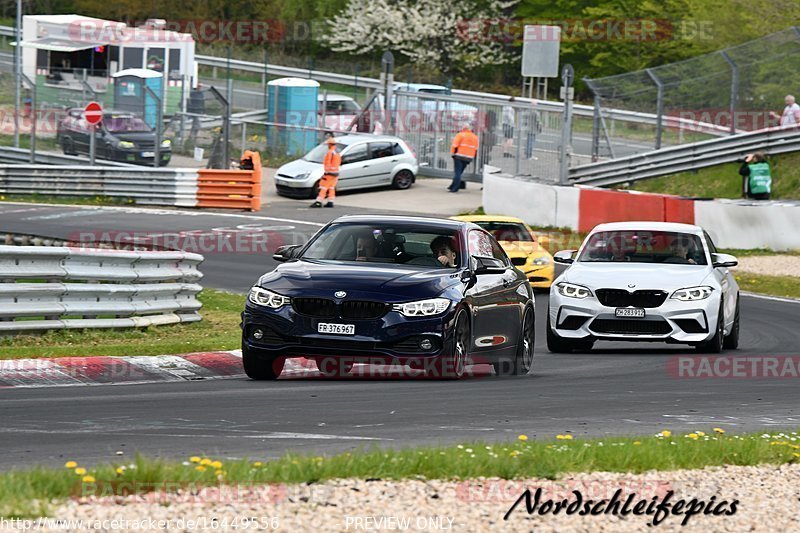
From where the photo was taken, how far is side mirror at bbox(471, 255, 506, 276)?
1307cm

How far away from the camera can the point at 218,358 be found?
13664 millimetres

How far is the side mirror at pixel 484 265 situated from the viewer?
1307 cm

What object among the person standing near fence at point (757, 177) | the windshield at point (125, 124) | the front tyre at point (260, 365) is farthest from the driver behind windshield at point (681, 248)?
the windshield at point (125, 124)

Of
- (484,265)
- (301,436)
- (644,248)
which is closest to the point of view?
(301,436)

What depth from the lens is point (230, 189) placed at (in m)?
35.8

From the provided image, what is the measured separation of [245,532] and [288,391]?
5.22m

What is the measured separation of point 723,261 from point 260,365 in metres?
6.20

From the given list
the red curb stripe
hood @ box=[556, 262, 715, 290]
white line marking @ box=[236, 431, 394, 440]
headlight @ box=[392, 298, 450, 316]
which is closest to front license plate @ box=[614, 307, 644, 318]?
hood @ box=[556, 262, 715, 290]

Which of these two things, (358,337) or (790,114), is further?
(790,114)

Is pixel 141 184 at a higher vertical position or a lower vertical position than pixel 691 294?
lower

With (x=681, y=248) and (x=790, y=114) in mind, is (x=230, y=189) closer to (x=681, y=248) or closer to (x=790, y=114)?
(x=790, y=114)

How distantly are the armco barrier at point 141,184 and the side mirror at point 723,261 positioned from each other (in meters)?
20.3


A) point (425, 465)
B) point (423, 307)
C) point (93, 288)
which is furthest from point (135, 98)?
point (425, 465)

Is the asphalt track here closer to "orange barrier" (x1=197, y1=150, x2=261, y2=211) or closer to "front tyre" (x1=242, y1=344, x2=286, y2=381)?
"front tyre" (x1=242, y1=344, x2=286, y2=381)
